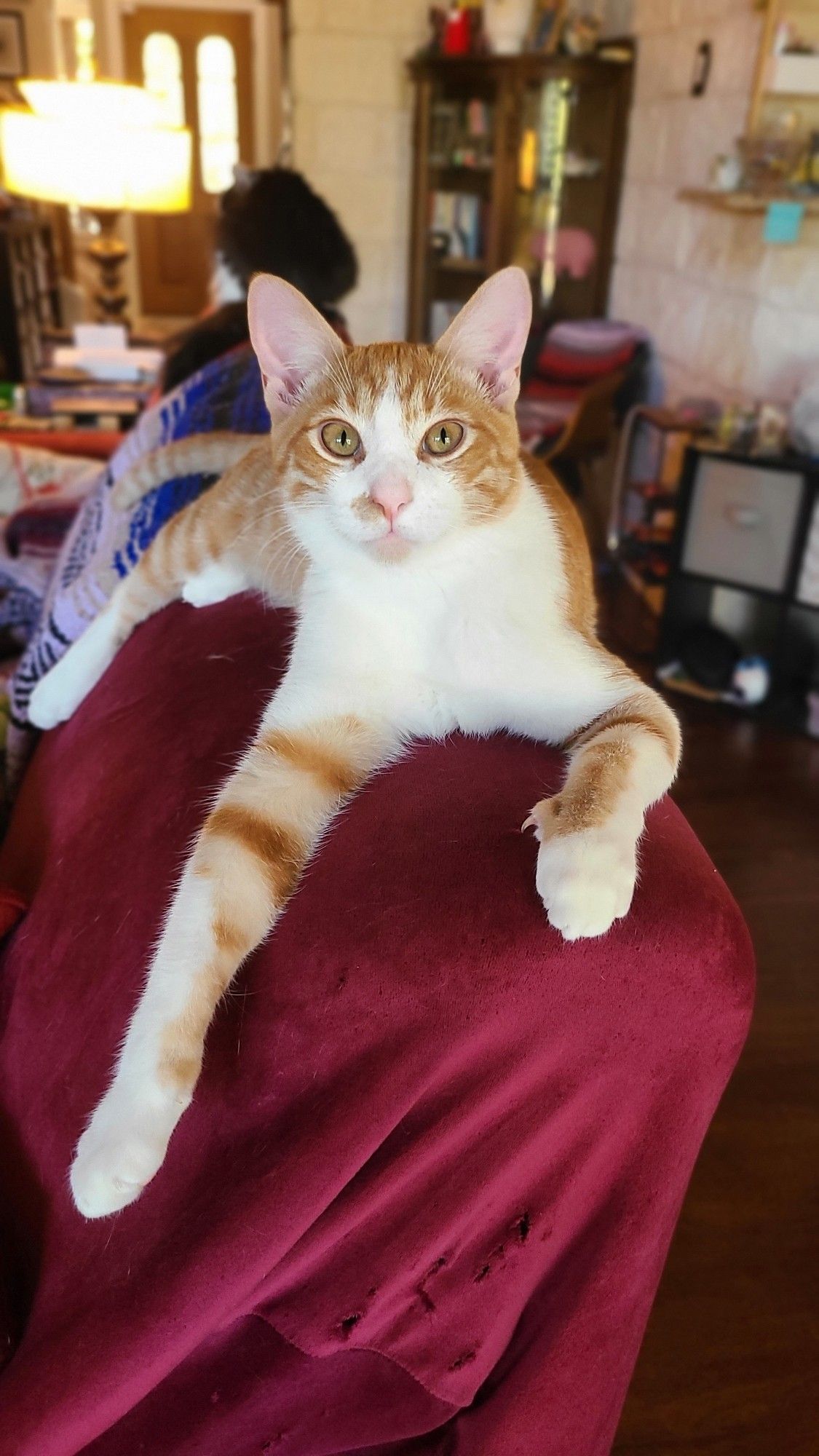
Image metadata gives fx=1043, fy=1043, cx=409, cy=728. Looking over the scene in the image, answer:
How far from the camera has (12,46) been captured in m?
6.64

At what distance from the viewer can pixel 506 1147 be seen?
2.59 ft

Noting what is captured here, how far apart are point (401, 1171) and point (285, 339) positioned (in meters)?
0.84

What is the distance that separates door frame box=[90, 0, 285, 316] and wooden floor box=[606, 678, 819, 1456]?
6575 mm

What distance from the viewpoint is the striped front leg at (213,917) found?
0.79 metres

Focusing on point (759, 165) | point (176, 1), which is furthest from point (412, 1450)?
point (176, 1)

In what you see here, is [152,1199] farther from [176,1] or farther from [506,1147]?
[176,1]

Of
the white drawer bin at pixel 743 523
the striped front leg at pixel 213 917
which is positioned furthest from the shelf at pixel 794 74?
the striped front leg at pixel 213 917

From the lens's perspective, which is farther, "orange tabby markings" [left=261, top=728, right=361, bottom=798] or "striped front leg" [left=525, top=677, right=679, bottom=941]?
"orange tabby markings" [left=261, top=728, right=361, bottom=798]

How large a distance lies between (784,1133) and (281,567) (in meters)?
1.19

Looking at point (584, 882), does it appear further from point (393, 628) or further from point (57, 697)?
point (57, 697)

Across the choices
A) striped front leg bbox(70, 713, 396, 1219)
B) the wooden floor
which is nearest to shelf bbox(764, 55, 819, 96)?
the wooden floor

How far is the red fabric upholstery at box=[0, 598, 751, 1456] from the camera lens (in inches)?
29.4

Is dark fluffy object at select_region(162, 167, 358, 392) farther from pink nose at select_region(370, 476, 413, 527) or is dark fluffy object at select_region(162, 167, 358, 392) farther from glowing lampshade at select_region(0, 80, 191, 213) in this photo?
pink nose at select_region(370, 476, 413, 527)

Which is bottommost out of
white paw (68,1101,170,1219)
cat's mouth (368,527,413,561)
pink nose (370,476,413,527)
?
white paw (68,1101,170,1219)
